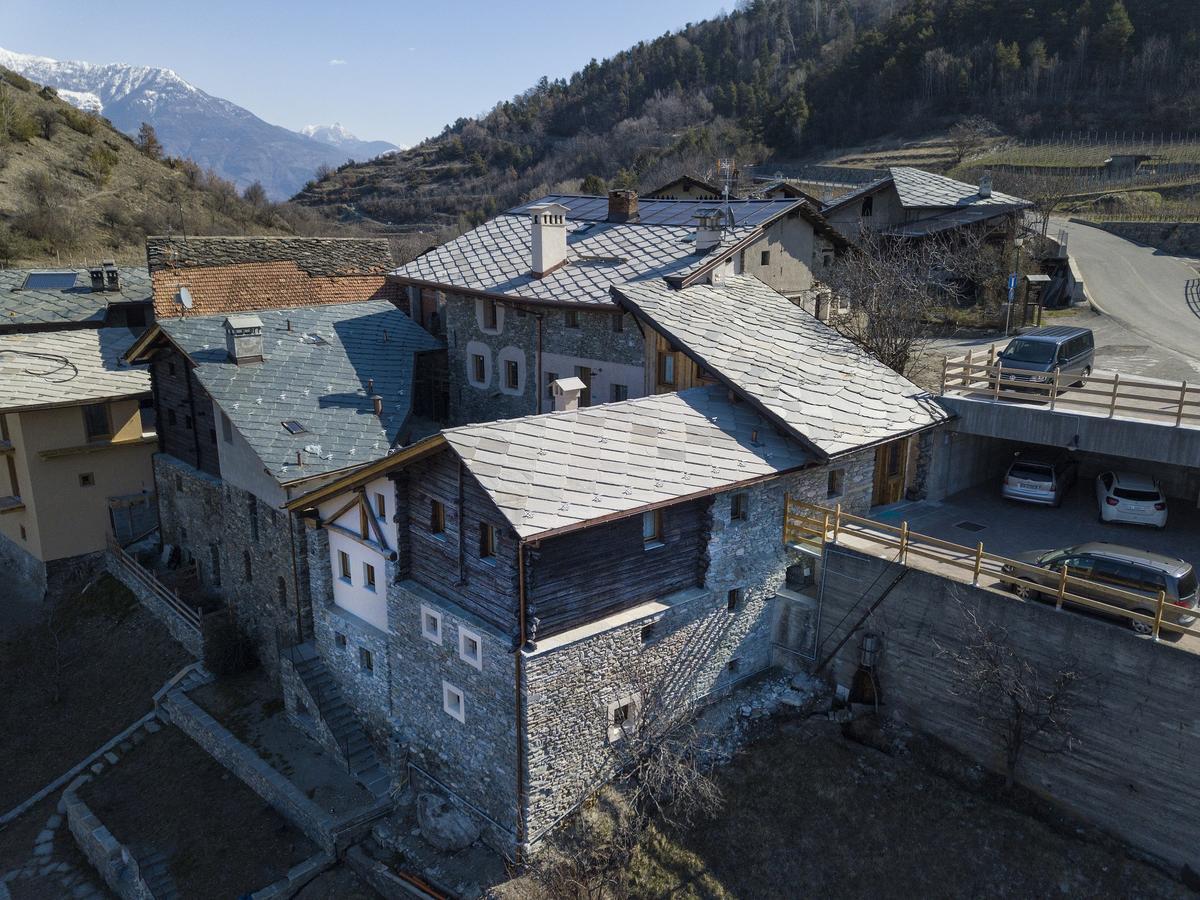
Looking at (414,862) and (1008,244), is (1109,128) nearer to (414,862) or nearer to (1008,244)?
(1008,244)

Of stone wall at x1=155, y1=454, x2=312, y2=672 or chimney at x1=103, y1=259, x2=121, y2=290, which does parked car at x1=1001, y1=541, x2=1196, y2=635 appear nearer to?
stone wall at x1=155, y1=454, x2=312, y2=672

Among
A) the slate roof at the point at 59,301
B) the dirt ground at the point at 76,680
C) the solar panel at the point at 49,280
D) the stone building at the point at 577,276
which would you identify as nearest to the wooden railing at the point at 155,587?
the dirt ground at the point at 76,680

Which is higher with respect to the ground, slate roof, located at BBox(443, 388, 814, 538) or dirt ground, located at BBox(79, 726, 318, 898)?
slate roof, located at BBox(443, 388, 814, 538)

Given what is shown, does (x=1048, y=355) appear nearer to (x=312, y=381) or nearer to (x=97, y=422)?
(x=312, y=381)

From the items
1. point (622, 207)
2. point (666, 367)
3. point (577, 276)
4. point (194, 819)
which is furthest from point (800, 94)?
point (194, 819)

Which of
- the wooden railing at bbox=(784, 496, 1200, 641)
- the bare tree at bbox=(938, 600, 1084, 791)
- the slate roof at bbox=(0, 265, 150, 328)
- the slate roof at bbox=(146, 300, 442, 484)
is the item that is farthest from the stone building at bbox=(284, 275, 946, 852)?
the slate roof at bbox=(0, 265, 150, 328)

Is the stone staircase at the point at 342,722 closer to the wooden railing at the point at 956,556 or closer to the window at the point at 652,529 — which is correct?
the window at the point at 652,529
